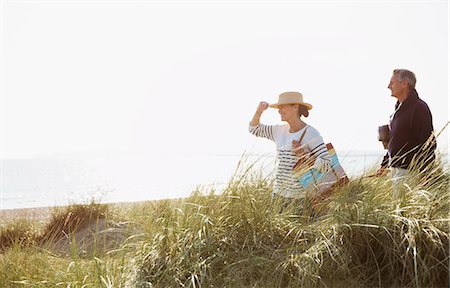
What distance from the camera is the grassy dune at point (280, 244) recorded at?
312 cm

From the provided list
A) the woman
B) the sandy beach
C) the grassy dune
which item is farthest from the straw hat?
the sandy beach

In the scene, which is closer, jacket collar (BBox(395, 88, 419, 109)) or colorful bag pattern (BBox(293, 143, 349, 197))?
colorful bag pattern (BBox(293, 143, 349, 197))

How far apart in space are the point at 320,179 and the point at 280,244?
27.6 inches

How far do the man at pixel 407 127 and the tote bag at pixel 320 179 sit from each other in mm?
423

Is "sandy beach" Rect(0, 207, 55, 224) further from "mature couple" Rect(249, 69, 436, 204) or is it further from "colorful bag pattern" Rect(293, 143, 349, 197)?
"colorful bag pattern" Rect(293, 143, 349, 197)

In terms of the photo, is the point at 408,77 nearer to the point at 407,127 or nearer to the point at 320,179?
the point at 407,127

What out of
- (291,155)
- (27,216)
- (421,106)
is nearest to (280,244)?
(291,155)

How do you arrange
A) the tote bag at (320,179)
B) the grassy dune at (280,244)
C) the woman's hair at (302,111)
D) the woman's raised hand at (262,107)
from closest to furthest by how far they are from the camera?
the grassy dune at (280,244) < the tote bag at (320,179) < the woman's hair at (302,111) < the woman's raised hand at (262,107)

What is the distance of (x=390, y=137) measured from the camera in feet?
14.3

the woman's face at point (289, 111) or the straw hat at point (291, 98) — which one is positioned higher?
the straw hat at point (291, 98)

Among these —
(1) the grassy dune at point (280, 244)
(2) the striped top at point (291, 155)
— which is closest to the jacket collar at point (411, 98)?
(1) the grassy dune at point (280, 244)

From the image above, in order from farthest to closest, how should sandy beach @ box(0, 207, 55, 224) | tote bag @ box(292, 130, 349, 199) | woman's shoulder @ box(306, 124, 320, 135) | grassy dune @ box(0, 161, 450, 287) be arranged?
sandy beach @ box(0, 207, 55, 224), woman's shoulder @ box(306, 124, 320, 135), tote bag @ box(292, 130, 349, 199), grassy dune @ box(0, 161, 450, 287)

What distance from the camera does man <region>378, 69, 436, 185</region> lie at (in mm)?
4113

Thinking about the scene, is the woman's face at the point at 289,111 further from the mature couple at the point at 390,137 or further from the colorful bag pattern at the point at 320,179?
the colorful bag pattern at the point at 320,179
